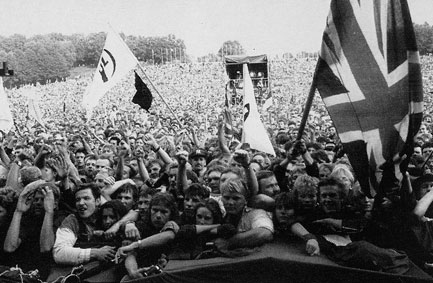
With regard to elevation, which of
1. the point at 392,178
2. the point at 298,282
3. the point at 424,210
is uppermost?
the point at 392,178

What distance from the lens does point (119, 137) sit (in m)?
9.82

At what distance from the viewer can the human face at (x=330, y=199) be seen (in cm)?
436

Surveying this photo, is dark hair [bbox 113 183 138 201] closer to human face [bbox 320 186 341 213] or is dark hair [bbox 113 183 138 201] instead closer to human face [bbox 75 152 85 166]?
human face [bbox 320 186 341 213]

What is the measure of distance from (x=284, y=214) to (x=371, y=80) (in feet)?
4.05

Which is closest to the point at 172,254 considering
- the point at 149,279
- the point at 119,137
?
the point at 149,279

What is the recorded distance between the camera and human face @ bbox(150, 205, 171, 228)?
4238mm

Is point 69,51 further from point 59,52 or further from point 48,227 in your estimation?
point 48,227

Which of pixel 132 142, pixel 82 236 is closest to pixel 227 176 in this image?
pixel 82 236

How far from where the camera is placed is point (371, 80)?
395 centimetres

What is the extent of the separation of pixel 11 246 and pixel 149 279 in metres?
1.42

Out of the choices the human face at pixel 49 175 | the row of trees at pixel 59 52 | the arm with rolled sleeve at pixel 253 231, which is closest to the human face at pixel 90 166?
the human face at pixel 49 175

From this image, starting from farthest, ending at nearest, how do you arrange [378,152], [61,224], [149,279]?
[61,224]
[378,152]
[149,279]

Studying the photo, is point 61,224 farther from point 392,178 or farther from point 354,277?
point 392,178

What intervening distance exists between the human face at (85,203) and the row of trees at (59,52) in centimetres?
8073
